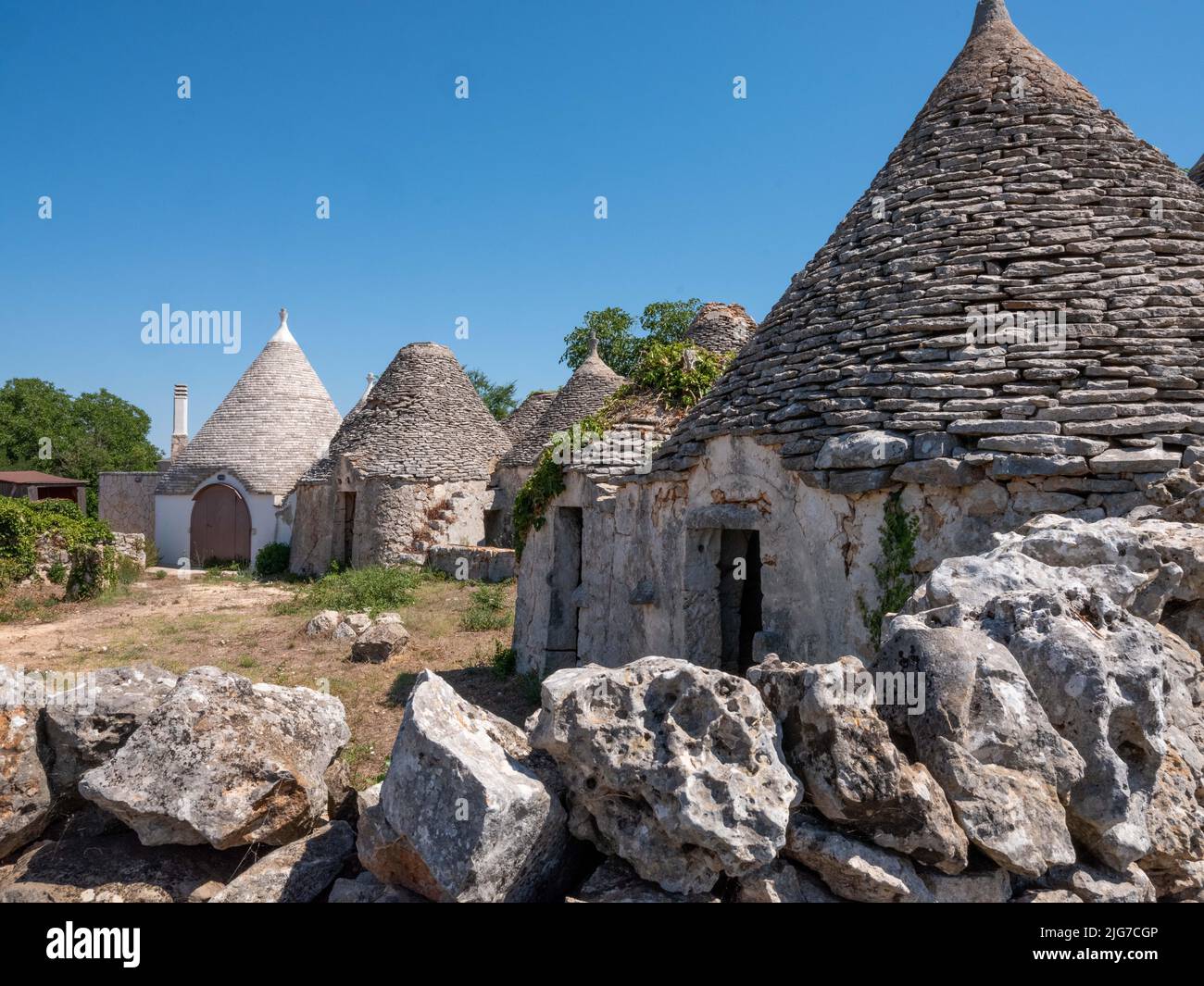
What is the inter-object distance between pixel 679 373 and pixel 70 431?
128ft

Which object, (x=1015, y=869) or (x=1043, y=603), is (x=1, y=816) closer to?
(x=1015, y=869)

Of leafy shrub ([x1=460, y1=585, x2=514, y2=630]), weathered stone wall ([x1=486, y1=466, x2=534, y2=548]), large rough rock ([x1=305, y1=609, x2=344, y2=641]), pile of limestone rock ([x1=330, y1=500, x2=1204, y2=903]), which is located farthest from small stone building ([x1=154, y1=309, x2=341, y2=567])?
pile of limestone rock ([x1=330, y1=500, x2=1204, y2=903])

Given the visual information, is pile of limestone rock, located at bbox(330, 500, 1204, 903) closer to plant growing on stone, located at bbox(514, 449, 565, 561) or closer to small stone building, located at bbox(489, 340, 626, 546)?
plant growing on stone, located at bbox(514, 449, 565, 561)

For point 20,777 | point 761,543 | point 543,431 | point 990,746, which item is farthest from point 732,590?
point 543,431

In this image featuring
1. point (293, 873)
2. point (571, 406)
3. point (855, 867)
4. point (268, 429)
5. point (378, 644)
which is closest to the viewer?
point (855, 867)

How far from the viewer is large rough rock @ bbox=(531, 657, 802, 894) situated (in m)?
2.26

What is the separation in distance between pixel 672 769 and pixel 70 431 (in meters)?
44.8

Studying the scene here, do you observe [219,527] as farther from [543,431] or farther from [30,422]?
[30,422]

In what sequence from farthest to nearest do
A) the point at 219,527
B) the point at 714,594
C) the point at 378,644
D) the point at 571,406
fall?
the point at 219,527 → the point at 571,406 → the point at 378,644 → the point at 714,594

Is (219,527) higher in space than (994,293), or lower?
lower

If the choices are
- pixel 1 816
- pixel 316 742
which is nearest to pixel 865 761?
pixel 316 742

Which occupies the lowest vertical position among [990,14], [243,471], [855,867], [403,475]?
[855,867]

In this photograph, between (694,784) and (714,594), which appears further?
(714,594)

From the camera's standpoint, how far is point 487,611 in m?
13.6
